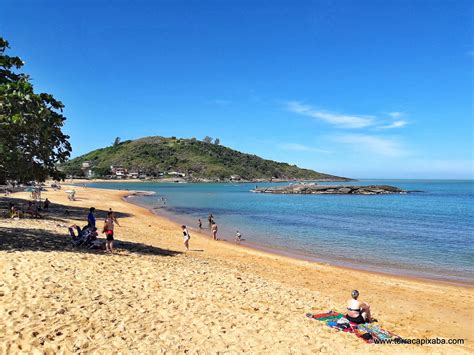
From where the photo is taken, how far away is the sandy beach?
293 inches

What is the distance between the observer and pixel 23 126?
12141mm

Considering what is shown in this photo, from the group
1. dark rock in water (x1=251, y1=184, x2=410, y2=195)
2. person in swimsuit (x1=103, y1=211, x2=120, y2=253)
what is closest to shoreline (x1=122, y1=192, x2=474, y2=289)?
person in swimsuit (x1=103, y1=211, x2=120, y2=253)

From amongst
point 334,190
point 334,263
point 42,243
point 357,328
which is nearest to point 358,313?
point 357,328

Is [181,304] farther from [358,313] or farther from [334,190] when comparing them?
[334,190]

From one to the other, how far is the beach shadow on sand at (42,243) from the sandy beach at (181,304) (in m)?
0.04

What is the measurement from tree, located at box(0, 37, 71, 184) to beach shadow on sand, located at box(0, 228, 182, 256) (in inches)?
103

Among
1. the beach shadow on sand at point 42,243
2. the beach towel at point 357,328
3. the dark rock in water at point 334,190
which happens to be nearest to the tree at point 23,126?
the beach shadow on sand at point 42,243

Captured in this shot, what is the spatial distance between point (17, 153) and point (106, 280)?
6.55 meters

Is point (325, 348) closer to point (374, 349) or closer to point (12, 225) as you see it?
point (374, 349)

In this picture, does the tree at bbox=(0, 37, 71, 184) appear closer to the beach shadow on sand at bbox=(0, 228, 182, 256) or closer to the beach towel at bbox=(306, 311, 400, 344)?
the beach shadow on sand at bbox=(0, 228, 182, 256)

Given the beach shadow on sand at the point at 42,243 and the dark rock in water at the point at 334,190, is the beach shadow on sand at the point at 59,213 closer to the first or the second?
the beach shadow on sand at the point at 42,243

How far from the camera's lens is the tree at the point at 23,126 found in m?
11.8

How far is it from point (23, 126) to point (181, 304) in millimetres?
8230

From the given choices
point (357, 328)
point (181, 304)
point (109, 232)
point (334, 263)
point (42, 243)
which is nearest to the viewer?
point (357, 328)
